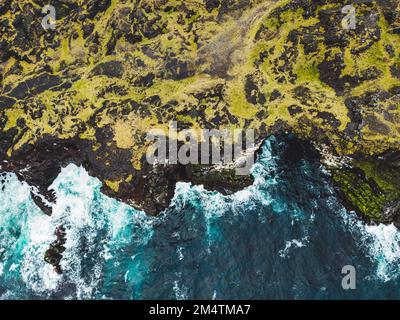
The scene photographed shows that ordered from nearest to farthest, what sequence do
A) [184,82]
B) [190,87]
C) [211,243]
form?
[211,243] → [190,87] → [184,82]

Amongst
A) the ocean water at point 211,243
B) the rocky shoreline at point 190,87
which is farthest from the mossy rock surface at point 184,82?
the ocean water at point 211,243

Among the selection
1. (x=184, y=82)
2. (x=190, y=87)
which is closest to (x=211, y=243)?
(x=190, y=87)

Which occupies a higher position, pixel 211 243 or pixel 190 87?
pixel 190 87

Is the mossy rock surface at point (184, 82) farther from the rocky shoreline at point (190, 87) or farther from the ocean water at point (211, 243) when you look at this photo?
the ocean water at point (211, 243)

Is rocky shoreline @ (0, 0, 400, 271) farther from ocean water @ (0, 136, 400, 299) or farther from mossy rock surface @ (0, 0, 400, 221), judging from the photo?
ocean water @ (0, 136, 400, 299)

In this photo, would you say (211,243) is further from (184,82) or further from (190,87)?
(184,82)

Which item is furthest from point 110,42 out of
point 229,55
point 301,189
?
point 301,189

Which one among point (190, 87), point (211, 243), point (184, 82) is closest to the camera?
point (211, 243)

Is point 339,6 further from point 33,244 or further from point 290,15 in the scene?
point 33,244
